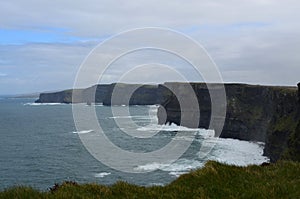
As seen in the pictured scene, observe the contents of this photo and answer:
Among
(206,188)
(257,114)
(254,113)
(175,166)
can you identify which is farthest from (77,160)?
(254,113)

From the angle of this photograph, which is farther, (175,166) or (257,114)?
(257,114)

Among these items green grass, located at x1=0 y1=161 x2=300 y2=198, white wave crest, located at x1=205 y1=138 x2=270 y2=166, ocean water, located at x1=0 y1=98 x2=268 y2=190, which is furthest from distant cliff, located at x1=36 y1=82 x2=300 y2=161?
green grass, located at x1=0 y1=161 x2=300 y2=198

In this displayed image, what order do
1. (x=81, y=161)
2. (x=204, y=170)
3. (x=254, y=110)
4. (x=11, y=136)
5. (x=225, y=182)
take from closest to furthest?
1. (x=225, y=182)
2. (x=204, y=170)
3. (x=81, y=161)
4. (x=11, y=136)
5. (x=254, y=110)

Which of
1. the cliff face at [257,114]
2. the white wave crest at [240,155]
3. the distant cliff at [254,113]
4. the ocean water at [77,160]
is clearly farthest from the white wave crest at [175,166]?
the distant cliff at [254,113]

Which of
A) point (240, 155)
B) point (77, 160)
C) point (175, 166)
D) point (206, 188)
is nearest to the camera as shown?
point (206, 188)

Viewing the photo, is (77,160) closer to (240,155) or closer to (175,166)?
(175,166)

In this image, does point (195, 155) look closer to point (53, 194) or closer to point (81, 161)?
point (81, 161)

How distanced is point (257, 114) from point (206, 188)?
12329 centimetres

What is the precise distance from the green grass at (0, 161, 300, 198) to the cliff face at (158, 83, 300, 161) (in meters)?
50.5

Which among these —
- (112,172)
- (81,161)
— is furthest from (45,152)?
(112,172)

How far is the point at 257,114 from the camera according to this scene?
5054 inches

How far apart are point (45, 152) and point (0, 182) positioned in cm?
2888

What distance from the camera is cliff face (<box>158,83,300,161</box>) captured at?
8194 centimetres

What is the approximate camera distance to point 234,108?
5335 inches
